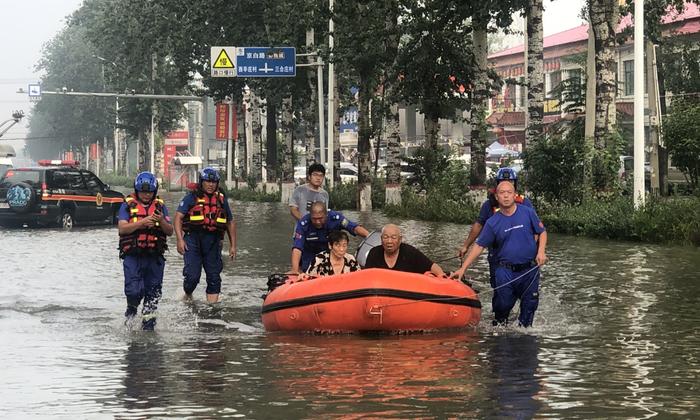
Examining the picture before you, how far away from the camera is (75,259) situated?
81.9 ft

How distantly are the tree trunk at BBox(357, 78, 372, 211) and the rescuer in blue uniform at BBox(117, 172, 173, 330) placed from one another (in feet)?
94.3

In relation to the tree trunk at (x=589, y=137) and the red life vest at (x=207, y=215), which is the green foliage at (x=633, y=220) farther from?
the red life vest at (x=207, y=215)

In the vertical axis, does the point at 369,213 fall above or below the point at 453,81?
below

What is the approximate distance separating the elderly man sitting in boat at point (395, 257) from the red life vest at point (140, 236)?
2144mm

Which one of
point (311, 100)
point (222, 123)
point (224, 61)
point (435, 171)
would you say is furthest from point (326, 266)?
point (222, 123)

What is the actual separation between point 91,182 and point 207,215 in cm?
2144

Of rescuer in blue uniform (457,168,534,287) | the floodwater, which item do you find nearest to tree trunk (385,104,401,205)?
the floodwater

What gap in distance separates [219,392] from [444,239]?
18324 mm

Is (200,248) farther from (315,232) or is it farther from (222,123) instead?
(222,123)

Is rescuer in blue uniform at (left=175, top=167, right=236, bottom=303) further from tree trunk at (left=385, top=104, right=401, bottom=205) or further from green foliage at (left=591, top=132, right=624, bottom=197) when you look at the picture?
tree trunk at (left=385, top=104, right=401, bottom=205)

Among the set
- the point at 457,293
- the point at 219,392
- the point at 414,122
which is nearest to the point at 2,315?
the point at 457,293

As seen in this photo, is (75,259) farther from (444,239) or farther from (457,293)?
(457,293)

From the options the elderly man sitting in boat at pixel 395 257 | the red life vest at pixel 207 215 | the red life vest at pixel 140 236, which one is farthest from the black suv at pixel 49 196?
the elderly man sitting in boat at pixel 395 257

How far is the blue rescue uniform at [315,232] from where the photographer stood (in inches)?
587
